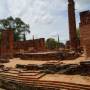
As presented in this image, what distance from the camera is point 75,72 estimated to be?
764 centimetres

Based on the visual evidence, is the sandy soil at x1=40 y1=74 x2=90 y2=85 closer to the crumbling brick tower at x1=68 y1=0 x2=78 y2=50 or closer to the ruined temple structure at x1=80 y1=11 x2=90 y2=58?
the ruined temple structure at x1=80 y1=11 x2=90 y2=58

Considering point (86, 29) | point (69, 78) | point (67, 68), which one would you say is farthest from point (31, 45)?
point (69, 78)

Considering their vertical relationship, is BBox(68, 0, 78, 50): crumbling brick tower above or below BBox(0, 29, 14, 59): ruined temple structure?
above

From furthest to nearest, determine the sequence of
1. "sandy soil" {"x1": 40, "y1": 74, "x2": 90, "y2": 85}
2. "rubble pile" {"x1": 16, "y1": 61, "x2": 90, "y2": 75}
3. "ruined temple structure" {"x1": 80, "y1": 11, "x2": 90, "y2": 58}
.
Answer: "ruined temple structure" {"x1": 80, "y1": 11, "x2": 90, "y2": 58} → "rubble pile" {"x1": 16, "y1": 61, "x2": 90, "y2": 75} → "sandy soil" {"x1": 40, "y1": 74, "x2": 90, "y2": 85}

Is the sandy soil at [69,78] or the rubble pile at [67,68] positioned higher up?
the rubble pile at [67,68]

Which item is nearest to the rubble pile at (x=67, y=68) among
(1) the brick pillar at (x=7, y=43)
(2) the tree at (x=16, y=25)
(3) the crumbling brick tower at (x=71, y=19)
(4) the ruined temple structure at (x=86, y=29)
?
(4) the ruined temple structure at (x=86, y=29)

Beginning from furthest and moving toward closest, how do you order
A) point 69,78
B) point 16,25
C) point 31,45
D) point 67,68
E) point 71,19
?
1. point 16,25
2. point 31,45
3. point 71,19
4. point 67,68
5. point 69,78

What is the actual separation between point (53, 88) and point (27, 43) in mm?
17960

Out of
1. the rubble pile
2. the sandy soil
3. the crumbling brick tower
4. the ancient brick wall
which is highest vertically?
the crumbling brick tower

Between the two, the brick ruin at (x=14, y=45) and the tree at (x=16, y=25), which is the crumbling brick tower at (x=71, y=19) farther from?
the tree at (x=16, y=25)

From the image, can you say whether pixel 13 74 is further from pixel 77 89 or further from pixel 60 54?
pixel 77 89

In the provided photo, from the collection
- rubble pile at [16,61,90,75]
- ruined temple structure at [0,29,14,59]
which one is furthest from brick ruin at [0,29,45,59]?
rubble pile at [16,61,90,75]

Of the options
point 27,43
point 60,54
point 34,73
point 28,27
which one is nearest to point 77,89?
point 34,73

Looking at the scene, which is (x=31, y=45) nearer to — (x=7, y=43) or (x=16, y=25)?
(x=7, y=43)
